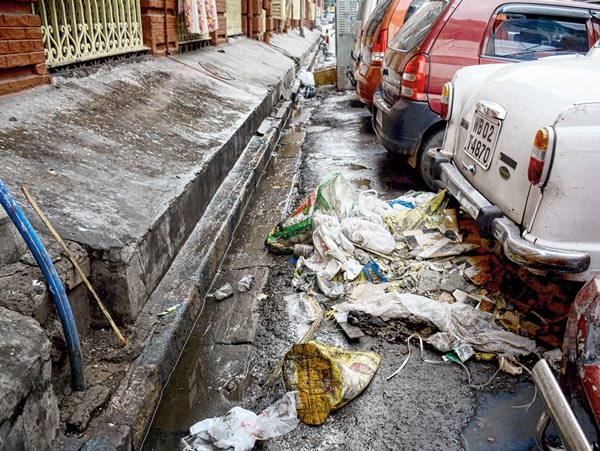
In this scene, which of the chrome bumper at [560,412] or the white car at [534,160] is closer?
the chrome bumper at [560,412]

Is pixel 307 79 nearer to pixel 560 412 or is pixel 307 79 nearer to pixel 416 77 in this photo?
pixel 416 77

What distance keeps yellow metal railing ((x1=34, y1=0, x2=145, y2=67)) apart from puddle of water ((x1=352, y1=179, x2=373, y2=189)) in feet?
10.9

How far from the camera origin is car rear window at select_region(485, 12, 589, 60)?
4818 mm

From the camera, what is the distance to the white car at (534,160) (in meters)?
2.38

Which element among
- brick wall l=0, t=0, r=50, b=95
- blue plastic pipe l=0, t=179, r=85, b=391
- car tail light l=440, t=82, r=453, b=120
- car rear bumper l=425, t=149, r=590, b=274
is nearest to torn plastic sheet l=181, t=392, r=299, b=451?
blue plastic pipe l=0, t=179, r=85, b=391

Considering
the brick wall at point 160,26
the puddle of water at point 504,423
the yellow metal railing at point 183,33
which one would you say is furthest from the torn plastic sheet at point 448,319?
the yellow metal railing at point 183,33

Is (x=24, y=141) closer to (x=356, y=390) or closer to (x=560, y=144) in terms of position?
(x=356, y=390)

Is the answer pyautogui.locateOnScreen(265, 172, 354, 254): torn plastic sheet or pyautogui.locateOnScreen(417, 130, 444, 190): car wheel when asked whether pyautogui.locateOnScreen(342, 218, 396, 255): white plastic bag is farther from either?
pyautogui.locateOnScreen(417, 130, 444, 190): car wheel

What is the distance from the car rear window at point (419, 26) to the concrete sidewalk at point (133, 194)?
2.09m

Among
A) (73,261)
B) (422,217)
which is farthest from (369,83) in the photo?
(73,261)

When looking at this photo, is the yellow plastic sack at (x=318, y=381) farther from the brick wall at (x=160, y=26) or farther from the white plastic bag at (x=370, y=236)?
the brick wall at (x=160, y=26)

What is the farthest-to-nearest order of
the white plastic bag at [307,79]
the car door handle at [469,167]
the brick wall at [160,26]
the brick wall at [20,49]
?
the white plastic bag at [307,79]
the brick wall at [160,26]
the brick wall at [20,49]
the car door handle at [469,167]

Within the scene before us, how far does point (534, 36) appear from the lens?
487 centimetres

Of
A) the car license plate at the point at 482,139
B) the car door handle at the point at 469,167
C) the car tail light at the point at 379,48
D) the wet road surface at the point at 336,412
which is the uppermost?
the car tail light at the point at 379,48
